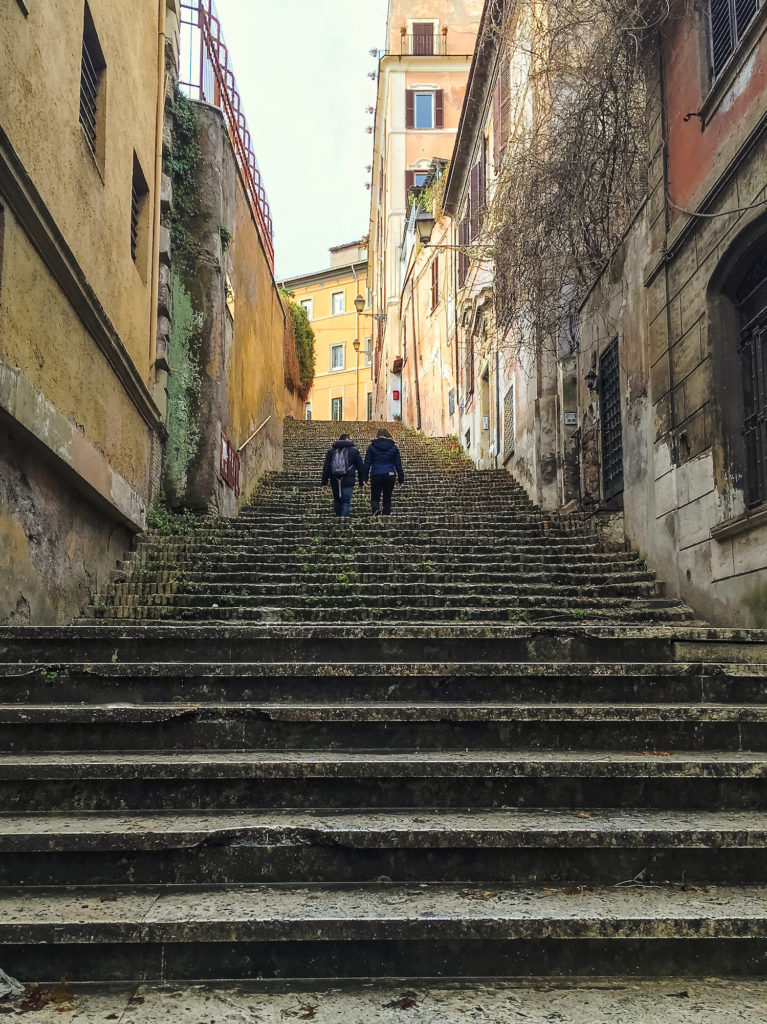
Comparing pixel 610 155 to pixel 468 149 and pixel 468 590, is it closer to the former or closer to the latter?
pixel 468 590

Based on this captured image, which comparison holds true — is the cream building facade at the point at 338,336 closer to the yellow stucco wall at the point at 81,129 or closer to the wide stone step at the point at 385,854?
the yellow stucco wall at the point at 81,129

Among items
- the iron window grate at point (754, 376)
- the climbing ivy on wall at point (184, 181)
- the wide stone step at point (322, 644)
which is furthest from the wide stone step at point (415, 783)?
the climbing ivy on wall at point (184, 181)

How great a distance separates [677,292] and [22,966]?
701 centimetres

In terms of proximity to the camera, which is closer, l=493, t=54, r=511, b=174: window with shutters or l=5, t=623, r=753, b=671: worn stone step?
l=5, t=623, r=753, b=671: worn stone step

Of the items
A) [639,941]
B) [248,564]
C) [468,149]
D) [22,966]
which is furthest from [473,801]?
[468,149]

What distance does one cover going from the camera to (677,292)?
25.7ft

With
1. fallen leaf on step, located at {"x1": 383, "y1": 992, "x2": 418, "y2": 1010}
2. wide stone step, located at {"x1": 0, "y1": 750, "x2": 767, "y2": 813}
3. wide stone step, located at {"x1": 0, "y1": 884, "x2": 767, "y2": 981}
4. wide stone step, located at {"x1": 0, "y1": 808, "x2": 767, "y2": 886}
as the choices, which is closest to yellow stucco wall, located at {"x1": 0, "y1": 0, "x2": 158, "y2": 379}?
wide stone step, located at {"x1": 0, "y1": 750, "x2": 767, "y2": 813}

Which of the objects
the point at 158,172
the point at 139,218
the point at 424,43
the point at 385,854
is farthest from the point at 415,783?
the point at 424,43

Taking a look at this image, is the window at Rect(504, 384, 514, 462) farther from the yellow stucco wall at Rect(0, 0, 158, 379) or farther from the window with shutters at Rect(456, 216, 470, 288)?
the yellow stucco wall at Rect(0, 0, 158, 379)

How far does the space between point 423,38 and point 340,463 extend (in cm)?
2870

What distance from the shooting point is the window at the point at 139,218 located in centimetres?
950

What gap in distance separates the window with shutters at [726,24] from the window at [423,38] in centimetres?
3004

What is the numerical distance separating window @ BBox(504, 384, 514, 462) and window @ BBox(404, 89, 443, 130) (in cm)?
2164

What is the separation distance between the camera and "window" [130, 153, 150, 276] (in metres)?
9.50
